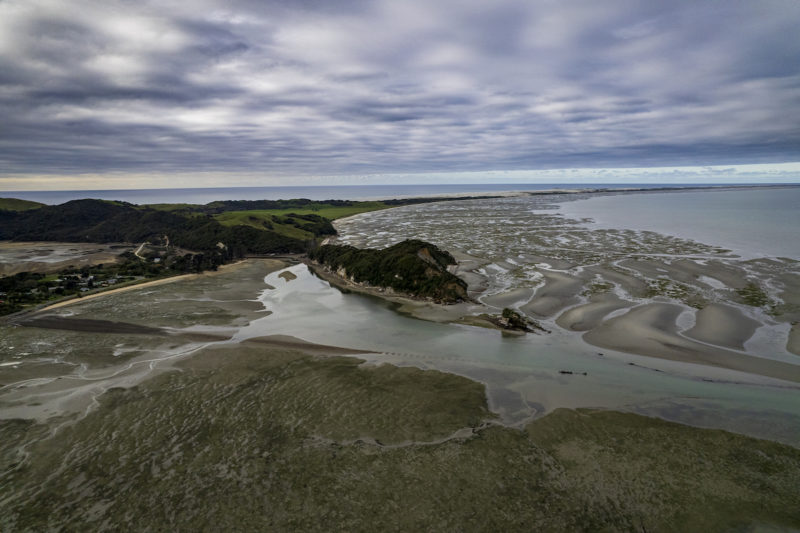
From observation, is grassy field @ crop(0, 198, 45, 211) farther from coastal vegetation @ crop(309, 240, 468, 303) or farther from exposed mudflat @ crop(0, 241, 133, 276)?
coastal vegetation @ crop(309, 240, 468, 303)

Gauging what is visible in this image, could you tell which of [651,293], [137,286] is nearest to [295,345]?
[137,286]

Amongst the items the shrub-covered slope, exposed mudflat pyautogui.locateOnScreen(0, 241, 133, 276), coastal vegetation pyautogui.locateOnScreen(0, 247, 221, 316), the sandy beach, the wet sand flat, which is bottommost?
the wet sand flat

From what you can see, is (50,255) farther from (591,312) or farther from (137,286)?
(591,312)

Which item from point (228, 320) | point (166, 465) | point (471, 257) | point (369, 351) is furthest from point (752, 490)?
point (471, 257)

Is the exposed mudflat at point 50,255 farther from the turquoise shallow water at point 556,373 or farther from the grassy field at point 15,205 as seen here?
the turquoise shallow water at point 556,373

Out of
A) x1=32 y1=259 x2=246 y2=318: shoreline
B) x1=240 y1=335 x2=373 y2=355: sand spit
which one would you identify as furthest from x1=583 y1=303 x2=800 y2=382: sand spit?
x1=32 y1=259 x2=246 y2=318: shoreline

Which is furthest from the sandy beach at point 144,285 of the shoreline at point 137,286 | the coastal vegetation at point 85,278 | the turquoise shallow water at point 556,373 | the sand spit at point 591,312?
the sand spit at point 591,312
